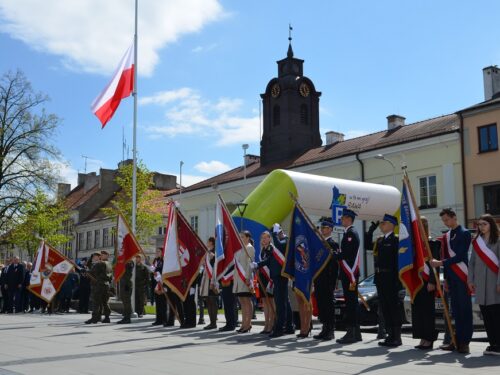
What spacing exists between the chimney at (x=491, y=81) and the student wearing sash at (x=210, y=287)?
88.7ft

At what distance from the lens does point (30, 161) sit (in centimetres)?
4128

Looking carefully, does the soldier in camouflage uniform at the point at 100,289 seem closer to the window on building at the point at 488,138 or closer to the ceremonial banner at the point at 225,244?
the ceremonial banner at the point at 225,244

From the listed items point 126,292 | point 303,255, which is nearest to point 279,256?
point 303,255

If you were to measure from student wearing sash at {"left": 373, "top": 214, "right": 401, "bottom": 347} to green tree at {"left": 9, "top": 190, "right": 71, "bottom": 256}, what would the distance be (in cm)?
3089

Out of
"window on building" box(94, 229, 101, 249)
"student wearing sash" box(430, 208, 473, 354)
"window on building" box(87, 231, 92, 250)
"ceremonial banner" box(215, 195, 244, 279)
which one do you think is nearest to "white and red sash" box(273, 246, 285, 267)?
"ceremonial banner" box(215, 195, 244, 279)

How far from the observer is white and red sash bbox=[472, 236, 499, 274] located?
29.5 feet

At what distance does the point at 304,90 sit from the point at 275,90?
2.24m

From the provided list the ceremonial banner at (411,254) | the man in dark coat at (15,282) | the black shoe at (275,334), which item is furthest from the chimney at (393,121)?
the ceremonial banner at (411,254)

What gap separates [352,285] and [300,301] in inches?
55.5

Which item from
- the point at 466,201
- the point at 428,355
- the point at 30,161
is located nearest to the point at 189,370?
the point at 428,355

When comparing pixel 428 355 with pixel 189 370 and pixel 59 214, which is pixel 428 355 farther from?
pixel 59 214

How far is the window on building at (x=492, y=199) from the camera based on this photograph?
31.0 meters

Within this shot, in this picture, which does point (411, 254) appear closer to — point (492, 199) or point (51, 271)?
point (51, 271)

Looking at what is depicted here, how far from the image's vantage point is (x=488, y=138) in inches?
1252
